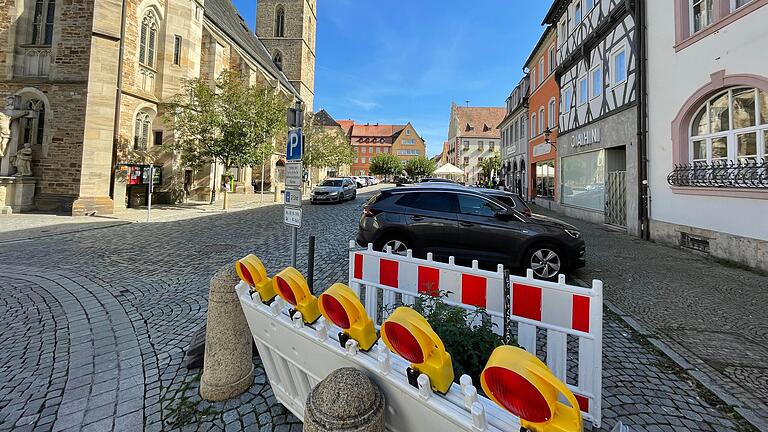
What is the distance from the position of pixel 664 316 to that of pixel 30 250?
483 inches

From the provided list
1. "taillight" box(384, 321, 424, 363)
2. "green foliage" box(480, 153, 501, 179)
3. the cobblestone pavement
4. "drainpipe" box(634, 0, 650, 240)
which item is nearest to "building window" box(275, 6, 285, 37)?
"green foliage" box(480, 153, 501, 179)

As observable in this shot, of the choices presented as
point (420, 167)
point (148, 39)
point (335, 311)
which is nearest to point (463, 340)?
point (335, 311)

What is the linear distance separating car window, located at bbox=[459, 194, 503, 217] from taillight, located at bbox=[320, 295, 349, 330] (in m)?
5.27

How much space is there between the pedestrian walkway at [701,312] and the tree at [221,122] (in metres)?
15.8

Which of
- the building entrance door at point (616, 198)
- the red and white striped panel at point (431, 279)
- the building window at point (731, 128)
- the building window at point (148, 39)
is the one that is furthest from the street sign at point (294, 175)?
the building window at point (148, 39)

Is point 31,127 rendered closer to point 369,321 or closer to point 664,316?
point 369,321

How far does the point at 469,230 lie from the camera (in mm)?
6523

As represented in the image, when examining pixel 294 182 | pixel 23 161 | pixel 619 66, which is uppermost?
pixel 619 66

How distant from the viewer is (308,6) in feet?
157

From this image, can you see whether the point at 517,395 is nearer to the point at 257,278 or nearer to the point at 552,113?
the point at 257,278

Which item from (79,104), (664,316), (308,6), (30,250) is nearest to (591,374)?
(664,316)

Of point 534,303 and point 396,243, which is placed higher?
point 396,243

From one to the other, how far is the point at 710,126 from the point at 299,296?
34.7ft

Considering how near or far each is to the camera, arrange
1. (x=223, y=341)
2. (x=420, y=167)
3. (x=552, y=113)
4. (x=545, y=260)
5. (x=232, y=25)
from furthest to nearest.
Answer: (x=420, y=167) < (x=232, y=25) < (x=552, y=113) < (x=545, y=260) < (x=223, y=341)
